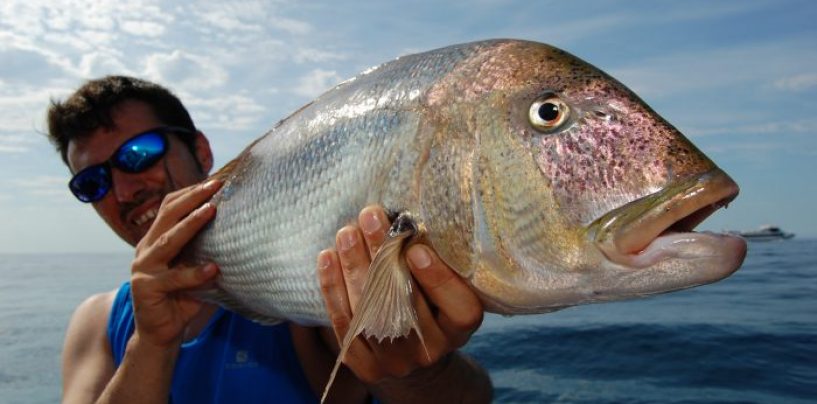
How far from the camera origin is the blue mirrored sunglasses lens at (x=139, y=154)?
11.1ft

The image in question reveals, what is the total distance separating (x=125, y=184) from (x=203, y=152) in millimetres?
590

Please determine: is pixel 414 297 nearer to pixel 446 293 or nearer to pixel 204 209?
pixel 446 293

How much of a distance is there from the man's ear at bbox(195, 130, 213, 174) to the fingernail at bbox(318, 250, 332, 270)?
221 centimetres

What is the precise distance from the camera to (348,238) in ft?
6.00

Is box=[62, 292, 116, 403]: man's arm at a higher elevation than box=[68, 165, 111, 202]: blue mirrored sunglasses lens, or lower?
lower

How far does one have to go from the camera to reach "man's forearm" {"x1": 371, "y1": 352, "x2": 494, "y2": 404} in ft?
8.45

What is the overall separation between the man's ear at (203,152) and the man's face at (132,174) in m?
0.10

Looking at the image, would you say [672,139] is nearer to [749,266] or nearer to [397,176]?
[397,176]

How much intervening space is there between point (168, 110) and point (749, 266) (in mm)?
22789

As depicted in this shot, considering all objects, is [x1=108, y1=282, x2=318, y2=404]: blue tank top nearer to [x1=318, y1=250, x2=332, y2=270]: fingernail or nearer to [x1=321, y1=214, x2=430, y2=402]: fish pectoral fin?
[x1=318, y1=250, x2=332, y2=270]: fingernail

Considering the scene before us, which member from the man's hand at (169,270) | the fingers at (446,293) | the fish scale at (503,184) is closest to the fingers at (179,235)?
the man's hand at (169,270)

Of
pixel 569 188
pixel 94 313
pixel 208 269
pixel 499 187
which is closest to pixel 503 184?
pixel 499 187

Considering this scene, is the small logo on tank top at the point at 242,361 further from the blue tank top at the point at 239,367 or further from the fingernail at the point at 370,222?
the fingernail at the point at 370,222

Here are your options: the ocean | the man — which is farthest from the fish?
the ocean
